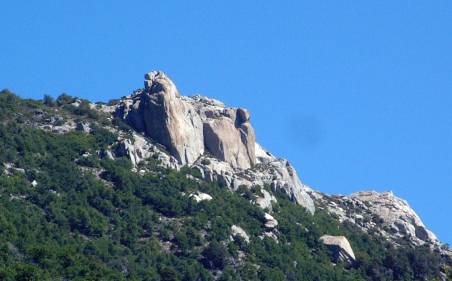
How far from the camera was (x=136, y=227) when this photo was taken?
148m

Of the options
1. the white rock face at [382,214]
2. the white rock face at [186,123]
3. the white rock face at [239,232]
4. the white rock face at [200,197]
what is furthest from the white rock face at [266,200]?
the white rock face at [382,214]

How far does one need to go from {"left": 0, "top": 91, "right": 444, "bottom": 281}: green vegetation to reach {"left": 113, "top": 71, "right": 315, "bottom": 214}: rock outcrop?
2.04 metres

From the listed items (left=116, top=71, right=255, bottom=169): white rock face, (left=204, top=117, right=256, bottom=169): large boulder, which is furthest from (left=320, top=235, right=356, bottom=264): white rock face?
(left=116, top=71, right=255, bottom=169): white rock face

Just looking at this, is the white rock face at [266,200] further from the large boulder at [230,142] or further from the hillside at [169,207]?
the large boulder at [230,142]

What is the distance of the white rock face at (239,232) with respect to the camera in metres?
153

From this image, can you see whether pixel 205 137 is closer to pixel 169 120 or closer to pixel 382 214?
pixel 169 120

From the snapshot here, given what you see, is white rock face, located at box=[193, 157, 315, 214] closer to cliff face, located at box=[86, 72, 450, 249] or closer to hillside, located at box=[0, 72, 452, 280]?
cliff face, located at box=[86, 72, 450, 249]

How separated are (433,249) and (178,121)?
2931 centimetres

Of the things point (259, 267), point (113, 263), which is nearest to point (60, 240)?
point (113, 263)

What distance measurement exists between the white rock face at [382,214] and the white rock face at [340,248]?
13.4 meters

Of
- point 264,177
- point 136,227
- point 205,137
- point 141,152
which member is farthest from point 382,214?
point 136,227

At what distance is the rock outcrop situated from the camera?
164 metres

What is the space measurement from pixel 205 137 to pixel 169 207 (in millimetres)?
15288

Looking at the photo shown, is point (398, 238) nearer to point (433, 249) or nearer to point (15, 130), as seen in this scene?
point (433, 249)
